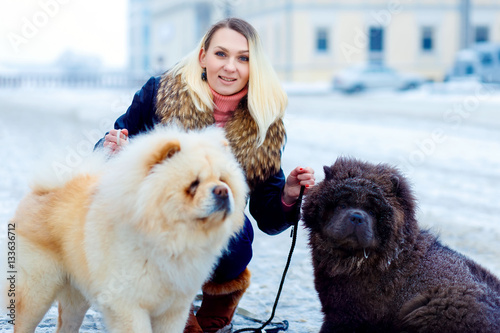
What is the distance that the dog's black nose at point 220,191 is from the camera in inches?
79.5

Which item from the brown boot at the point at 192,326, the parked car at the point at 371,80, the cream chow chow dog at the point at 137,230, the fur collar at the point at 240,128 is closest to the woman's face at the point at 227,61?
the fur collar at the point at 240,128

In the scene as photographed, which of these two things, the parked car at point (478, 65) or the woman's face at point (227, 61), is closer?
the woman's face at point (227, 61)

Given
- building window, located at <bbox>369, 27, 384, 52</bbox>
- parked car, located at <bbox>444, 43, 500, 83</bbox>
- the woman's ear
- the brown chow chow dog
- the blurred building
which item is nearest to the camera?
the brown chow chow dog

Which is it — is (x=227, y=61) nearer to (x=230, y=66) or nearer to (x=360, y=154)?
(x=230, y=66)

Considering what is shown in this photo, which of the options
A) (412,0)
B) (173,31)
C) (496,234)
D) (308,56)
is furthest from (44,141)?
(173,31)

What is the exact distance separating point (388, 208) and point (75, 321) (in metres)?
1.50

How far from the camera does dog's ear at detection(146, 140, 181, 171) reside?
205 centimetres

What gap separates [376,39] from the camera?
34500 mm

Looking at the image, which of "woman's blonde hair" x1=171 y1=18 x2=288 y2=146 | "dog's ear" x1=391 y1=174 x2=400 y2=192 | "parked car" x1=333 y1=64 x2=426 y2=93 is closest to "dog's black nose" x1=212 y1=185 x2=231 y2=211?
"woman's blonde hair" x1=171 y1=18 x2=288 y2=146

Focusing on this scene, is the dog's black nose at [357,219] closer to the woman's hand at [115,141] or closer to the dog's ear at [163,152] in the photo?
the dog's ear at [163,152]

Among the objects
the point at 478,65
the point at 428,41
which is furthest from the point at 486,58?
the point at 428,41

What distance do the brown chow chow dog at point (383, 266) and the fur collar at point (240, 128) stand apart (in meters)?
0.31

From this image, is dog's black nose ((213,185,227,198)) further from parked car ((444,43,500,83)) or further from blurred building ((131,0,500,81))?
blurred building ((131,0,500,81))

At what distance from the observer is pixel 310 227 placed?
2.77 meters
